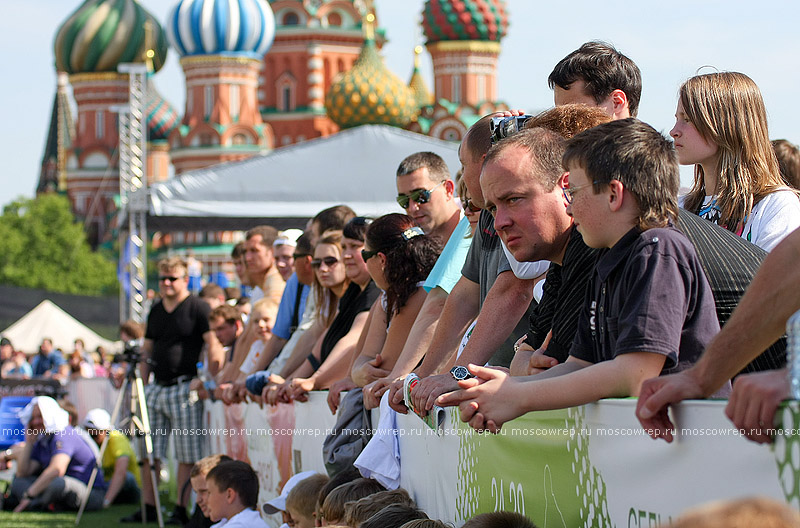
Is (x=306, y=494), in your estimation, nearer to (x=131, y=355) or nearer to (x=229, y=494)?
(x=229, y=494)

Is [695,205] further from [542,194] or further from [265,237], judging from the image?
[265,237]

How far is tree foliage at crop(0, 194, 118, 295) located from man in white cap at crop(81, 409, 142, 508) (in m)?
55.5

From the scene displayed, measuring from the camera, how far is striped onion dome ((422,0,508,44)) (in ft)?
171

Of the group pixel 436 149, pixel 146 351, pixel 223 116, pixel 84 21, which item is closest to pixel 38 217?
pixel 84 21

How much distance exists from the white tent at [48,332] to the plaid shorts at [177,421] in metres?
27.0

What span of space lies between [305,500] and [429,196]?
146cm

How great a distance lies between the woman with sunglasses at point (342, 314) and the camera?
5.89 m

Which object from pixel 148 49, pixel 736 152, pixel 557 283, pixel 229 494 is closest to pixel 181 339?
pixel 229 494

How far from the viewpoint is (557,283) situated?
3.32 m

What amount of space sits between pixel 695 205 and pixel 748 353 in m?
2.13

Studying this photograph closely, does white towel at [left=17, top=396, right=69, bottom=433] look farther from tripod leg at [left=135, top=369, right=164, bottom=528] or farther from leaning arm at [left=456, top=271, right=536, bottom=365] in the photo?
leaning arm at [left=456, top=271, right=536, bottom=365]

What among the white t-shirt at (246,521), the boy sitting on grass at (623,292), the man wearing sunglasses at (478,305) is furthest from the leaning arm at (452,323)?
the white t-shirt at (246,521)

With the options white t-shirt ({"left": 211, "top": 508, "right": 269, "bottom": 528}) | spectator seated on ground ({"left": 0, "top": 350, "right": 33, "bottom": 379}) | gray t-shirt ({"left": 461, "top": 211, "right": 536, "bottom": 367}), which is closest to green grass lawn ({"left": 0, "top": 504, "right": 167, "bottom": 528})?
white t-shirt ({"left": 211, "top": 508, "right": 269, "bottom": 528})

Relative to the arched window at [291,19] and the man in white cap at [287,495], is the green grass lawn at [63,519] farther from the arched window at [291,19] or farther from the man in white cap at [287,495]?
the arched window at [291,19]
